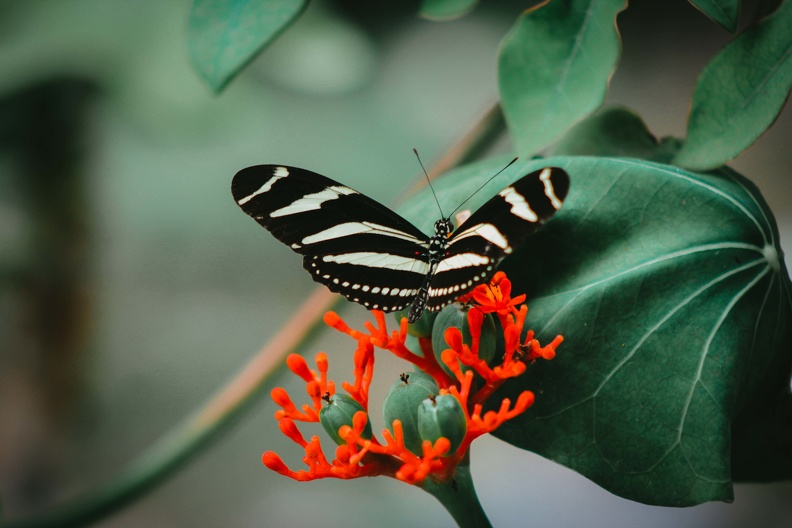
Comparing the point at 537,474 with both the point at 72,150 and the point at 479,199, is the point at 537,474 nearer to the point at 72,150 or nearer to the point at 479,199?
the point at 479,199

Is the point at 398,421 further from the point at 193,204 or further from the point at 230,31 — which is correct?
the point at 193,204

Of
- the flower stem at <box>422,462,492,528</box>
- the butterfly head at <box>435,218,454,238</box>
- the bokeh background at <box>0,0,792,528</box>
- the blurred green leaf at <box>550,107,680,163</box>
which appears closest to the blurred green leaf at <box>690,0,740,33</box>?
the blurred green leaf at <box>550,107,680,163</box>

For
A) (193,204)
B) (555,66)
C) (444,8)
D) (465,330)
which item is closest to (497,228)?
(465,330)

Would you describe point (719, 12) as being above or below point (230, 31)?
below

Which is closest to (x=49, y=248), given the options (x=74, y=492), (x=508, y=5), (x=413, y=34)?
(x=74, y=492)

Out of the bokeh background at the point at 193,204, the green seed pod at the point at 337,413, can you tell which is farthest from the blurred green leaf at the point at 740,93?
the bokeh background at the point at 193,204

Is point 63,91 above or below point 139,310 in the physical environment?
above
